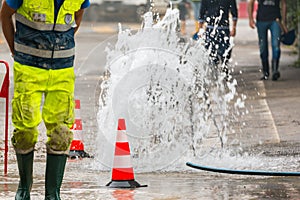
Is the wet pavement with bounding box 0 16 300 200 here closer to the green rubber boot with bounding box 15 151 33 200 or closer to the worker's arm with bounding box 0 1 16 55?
the green rubber boot with bounding box 15 151 33 200

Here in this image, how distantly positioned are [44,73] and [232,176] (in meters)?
2.53

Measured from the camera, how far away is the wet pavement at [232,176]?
326 inches

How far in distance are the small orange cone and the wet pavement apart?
0.37 feet

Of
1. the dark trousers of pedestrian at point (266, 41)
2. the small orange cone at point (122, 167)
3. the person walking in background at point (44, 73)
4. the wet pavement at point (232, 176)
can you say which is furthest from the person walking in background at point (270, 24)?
the person walking in background at point (44, 73)

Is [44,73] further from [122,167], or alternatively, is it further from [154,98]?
[154,98]

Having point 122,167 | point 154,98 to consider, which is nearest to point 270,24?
point 154,98

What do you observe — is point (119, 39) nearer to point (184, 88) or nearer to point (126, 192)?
point (184, 88)

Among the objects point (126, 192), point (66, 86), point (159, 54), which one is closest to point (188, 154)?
point (159, 54)

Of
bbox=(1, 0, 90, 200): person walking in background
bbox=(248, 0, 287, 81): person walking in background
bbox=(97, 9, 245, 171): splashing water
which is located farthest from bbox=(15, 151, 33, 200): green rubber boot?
bbox=(248, 0, 287, 81): person walking in background

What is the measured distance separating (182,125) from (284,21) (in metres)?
8.95

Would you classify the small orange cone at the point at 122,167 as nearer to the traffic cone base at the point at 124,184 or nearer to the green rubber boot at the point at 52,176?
the traffic cone base at the point at 124,184

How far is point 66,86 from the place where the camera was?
7363mm

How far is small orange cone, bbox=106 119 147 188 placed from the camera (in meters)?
8.58

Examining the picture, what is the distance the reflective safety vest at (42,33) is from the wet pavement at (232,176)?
1206mm
